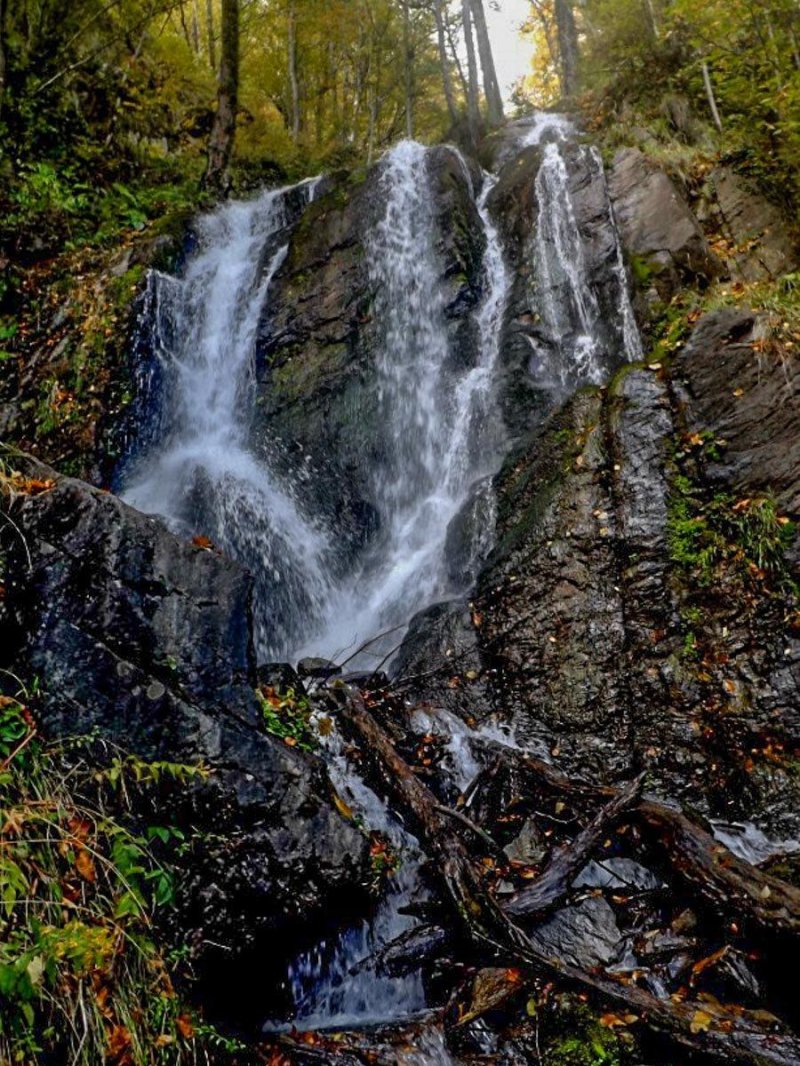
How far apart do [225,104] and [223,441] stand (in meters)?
6.91

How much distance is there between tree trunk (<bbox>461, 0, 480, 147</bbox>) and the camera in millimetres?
17812

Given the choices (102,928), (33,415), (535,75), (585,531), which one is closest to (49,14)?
(33,415)

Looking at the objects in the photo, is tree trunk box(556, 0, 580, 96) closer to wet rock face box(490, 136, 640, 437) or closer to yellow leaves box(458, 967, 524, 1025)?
wet rock face box(490, 136, 640, 437)

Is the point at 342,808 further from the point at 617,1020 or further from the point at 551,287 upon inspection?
the point at 551,287

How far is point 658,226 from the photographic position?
905 centimetres

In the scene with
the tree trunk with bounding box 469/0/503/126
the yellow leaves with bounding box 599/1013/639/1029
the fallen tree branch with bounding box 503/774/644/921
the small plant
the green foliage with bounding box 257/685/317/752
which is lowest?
the yellow leaves with bounding box 599/1013/639/1029

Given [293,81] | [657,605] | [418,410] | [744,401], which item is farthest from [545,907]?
[293,81]

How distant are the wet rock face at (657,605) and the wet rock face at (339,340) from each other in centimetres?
302

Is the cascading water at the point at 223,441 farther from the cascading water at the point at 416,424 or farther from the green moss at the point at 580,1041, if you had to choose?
the green moss at the point at 580,1041

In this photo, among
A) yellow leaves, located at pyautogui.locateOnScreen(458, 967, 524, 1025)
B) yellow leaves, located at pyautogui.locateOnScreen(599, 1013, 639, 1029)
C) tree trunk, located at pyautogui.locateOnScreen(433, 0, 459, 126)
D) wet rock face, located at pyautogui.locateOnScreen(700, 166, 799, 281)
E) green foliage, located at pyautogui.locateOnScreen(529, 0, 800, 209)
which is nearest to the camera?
yellow leaves, located at pyautogui.locateOnScreen(599, 1013, 639, 1029)

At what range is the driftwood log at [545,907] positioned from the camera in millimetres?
3018

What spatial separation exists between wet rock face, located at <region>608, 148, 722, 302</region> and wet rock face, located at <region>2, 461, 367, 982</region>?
24.9ft

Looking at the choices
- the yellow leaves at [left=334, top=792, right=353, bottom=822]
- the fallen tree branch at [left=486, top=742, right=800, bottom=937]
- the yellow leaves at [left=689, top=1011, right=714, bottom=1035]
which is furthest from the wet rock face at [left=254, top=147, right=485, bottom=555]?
the yellow leaves at [left=689, top=1011, right=714, bottom=1035]

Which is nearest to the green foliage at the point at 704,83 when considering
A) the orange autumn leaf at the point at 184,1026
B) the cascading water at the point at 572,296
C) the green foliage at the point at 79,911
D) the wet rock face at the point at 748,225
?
the wet rock face at the point at 748,225
